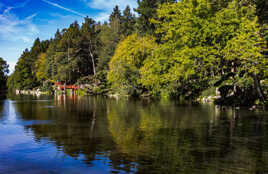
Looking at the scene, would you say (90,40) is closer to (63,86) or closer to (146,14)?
(63,86)

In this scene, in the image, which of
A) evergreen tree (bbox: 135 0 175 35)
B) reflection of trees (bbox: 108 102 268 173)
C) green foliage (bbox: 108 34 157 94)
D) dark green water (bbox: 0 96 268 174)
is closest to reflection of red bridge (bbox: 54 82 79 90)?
green foliage (bbox: 108 34 157 94)

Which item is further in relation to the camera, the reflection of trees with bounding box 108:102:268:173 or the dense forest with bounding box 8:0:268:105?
the dense forest with bounding box 8:0:268:105

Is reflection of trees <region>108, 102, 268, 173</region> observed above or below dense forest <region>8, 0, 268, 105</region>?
below

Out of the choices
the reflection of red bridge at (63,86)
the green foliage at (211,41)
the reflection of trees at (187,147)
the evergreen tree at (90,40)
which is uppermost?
the evergreen tree at (90,40)

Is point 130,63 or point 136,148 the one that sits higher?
point 130,63

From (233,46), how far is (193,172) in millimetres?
19494

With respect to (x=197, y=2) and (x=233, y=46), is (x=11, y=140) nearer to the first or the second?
(x=233, y=46)

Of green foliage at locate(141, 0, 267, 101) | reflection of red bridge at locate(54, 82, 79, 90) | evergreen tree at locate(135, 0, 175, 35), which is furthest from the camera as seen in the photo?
reflection of red bridge at locate(54, 82, 79, 90)

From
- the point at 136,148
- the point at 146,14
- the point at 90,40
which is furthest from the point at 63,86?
the point at 136,148

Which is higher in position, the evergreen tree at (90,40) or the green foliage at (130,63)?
the evergreen tree at (90,40)

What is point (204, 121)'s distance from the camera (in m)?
21.4

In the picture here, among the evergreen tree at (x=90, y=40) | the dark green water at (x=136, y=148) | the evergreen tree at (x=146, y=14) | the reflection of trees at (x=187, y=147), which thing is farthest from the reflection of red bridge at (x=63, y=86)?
the reflection of trees at (x=187, y=147)

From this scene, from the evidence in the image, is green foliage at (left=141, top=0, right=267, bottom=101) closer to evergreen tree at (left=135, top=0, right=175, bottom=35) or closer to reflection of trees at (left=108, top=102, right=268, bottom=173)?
reflection of trees at (left=108, top=102, right=268, bottom=173)

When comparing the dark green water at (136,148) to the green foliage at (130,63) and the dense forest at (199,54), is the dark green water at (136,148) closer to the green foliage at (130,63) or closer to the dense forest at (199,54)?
the dense forest at (199,54)
